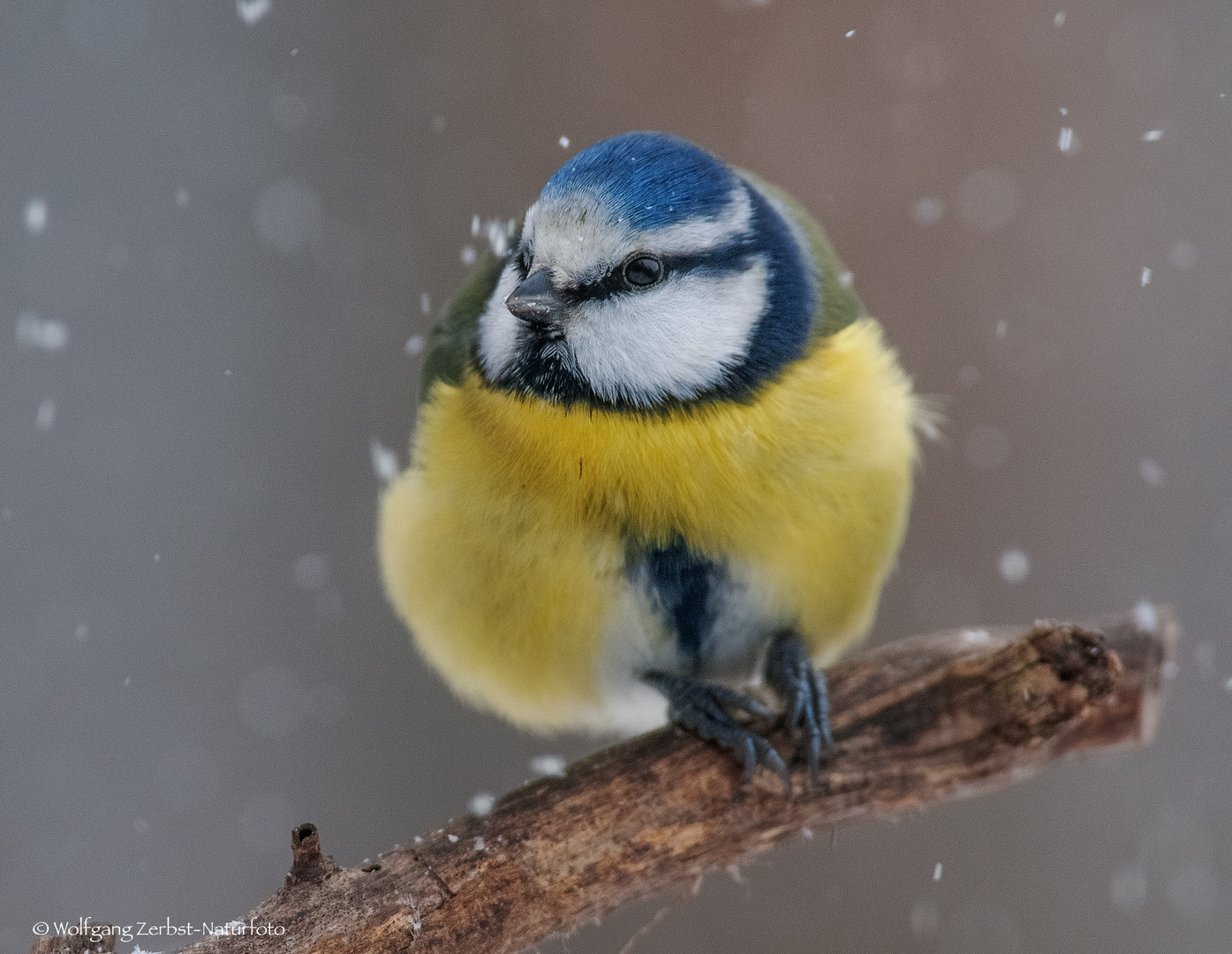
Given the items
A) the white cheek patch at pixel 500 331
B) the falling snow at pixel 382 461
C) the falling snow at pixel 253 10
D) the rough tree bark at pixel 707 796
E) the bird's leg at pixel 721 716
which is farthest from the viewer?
the falling snow at pixel 253 10

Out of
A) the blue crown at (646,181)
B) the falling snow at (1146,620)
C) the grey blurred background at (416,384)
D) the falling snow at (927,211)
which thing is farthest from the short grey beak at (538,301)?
the falling snow at (927,211)

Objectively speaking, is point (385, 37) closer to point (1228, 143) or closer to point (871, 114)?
point (871, 114)

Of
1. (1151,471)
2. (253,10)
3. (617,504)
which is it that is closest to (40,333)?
(253,10)

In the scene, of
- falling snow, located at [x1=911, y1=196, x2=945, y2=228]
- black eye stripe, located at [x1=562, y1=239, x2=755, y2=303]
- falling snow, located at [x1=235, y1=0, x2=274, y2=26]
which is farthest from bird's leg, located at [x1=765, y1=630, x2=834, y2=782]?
falling snow, located at [x1=235, y1=0, x2=274, y2=26]

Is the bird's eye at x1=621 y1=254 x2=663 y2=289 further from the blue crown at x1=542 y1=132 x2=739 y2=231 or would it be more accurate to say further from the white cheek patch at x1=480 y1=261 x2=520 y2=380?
the white cheek patch at x1=480 y1=261 x2=520 y2=380

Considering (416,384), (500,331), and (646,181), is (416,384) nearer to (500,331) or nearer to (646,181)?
(500,331)

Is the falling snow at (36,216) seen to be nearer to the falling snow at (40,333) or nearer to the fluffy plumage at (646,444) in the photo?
the falling snow at (40,333)
